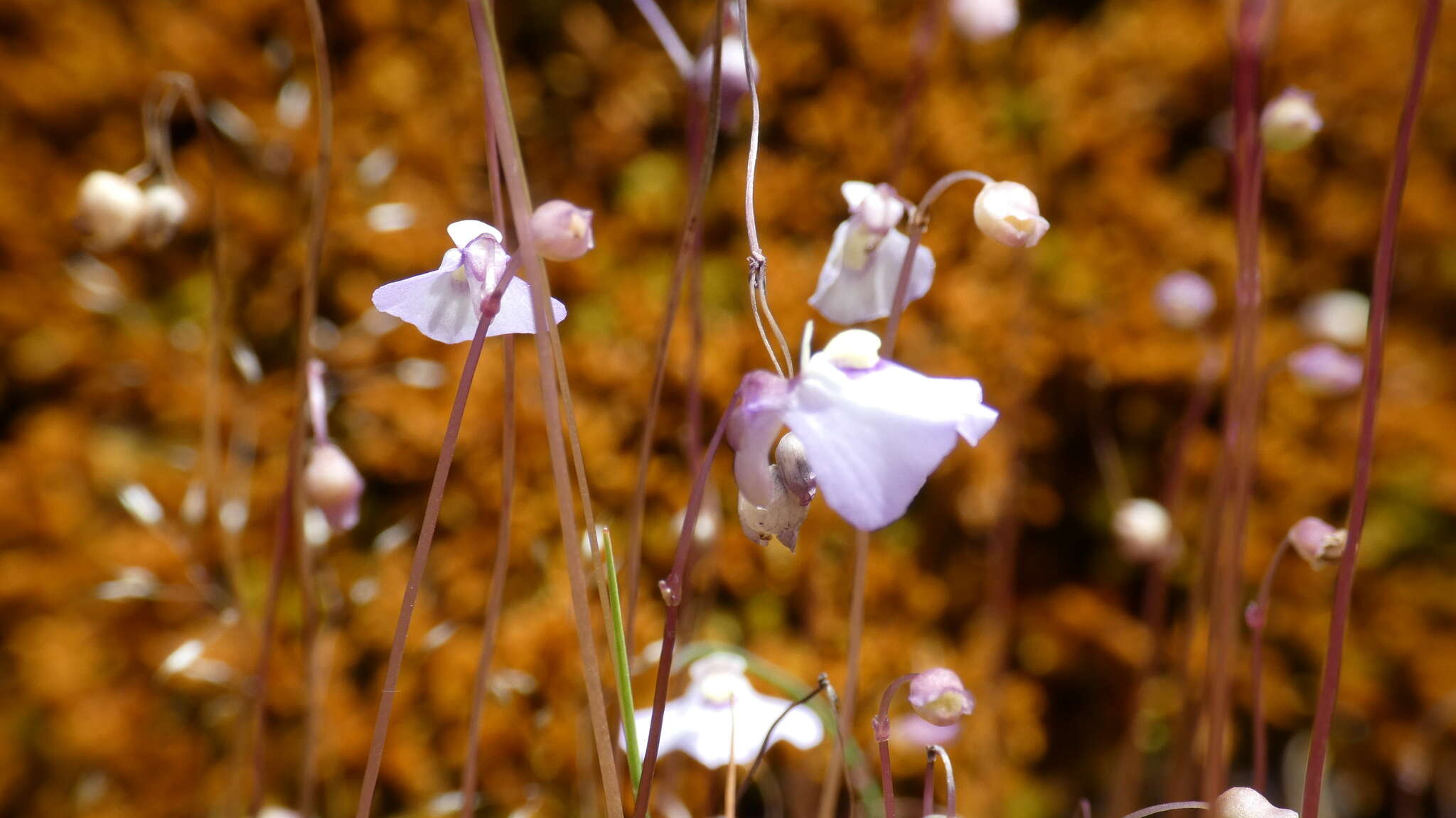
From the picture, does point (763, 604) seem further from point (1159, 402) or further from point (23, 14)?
point (23, 14)

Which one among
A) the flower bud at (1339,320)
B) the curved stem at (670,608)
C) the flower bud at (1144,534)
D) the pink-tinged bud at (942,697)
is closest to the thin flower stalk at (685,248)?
the curved stem at (670,608)

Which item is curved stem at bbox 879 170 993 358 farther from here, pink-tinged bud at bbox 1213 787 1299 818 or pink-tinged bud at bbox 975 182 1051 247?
pink-tinged bud at bbox 1213 787 1299 818

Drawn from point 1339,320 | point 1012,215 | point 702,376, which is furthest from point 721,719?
point 1339,320

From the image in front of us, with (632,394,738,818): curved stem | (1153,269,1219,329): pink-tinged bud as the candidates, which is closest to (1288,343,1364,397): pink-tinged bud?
(1153,269,1219,329): pink-tinged bud

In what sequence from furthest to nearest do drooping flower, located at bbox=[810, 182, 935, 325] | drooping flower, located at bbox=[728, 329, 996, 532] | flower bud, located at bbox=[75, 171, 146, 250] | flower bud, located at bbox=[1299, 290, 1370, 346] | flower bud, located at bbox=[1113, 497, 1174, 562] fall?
flower bud, located at bbox=[1299, 290, 1370, 346], flower bud, located at bbox=[1113, 497, 1174, 562], flower bud, located at bbox=[75, 171, 146, 250], drooping flower, located at bbox=[810, 182, 935, 325], drooping flower, located at bbox=[728, 329, 996, 532]

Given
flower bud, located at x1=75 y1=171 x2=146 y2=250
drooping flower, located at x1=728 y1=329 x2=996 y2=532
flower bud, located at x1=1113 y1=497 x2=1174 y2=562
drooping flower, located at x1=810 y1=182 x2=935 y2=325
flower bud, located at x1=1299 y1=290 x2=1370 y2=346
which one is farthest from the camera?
flower bud, located at x1=1299 y1=290 x2=1370 y2=346

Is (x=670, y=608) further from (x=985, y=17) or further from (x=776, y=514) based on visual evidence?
(x=985, y=17)

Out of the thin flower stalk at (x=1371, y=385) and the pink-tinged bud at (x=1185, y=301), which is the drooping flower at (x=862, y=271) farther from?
the pink-tinged bud at (x=1185, y=301)
